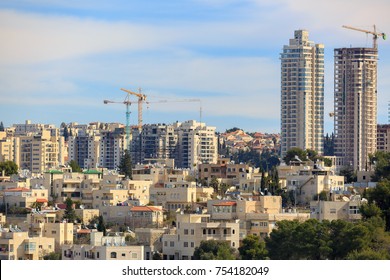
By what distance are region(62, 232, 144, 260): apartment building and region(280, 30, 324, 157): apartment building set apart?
97.1 feet

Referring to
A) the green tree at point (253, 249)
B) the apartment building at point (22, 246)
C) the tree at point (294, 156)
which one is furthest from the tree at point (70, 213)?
the tree at point (294, 156)

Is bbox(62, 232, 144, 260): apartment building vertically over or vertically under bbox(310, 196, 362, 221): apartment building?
under

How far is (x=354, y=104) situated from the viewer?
170 ft

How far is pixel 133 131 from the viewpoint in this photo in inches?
2136

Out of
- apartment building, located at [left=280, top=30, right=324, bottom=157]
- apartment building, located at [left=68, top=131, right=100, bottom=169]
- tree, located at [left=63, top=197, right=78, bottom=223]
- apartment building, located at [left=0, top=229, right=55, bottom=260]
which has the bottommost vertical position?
apartment building, located at [left=0, top=229, right=55, bottom=260]

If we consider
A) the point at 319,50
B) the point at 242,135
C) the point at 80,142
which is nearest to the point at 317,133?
the point at 319,50

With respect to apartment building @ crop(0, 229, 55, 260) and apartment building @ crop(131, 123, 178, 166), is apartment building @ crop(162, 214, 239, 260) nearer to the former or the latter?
apartment building @ crop(0, 229, 55, 260)

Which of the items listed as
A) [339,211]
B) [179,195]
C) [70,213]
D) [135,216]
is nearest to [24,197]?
[70,213]

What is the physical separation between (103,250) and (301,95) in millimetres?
32261

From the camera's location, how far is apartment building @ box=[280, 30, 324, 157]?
52.4 meters

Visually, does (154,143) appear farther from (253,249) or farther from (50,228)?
(253,249)

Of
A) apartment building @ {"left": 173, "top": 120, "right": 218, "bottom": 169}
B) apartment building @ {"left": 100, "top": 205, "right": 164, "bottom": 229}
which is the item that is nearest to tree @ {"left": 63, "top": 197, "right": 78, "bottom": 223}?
apartment building @ {"left": 100, "top": 205, "right": 164, "bottom": 229}

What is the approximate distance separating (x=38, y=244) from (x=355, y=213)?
462 centimetres
